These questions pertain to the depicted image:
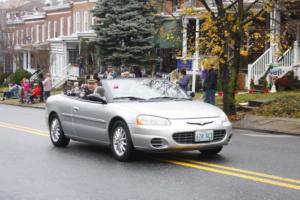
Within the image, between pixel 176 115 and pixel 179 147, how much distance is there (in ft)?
1.74

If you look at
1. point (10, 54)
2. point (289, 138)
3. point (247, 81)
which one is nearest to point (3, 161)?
point (289, 138)

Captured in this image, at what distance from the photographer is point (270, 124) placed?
17.4 m

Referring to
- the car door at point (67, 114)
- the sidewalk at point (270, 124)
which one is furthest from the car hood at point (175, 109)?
the sidewalk at point (270, 124)

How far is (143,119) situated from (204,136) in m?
1.04

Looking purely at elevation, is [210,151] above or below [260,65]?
below

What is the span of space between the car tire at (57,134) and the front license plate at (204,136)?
3.71 meters

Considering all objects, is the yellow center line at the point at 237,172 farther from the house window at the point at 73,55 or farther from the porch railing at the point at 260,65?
the house window at the point at 73,55

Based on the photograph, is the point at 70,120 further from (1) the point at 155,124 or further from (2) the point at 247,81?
(2) the point at 247,81

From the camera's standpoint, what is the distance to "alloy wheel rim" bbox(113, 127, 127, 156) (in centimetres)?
1027

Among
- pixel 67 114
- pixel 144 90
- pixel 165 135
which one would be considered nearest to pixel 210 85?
pixel 67 114

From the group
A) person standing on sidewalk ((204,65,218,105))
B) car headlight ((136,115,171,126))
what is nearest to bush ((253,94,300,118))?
person standing on sidewalk ((204,65,218,105))

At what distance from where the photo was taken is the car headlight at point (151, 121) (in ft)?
32.1

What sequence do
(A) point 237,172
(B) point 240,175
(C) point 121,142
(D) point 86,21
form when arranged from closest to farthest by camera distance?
(B) point 240,175 → (A) point 237,172 → (C) point 121,142 → (D) point 86,21

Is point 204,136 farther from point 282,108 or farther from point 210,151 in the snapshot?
point 282,108
